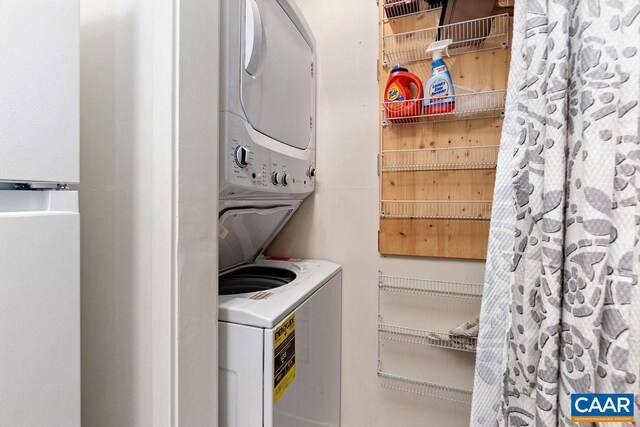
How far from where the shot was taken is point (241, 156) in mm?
1283

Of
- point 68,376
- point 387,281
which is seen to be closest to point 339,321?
point 387,281

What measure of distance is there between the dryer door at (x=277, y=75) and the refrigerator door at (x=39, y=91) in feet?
2.11

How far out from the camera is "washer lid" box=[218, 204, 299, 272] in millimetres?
1631

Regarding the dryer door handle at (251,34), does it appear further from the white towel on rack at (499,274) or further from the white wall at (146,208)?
the white towel on rack at (499,274)

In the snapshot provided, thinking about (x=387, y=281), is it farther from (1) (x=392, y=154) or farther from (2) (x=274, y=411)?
(2) (x=274, y=411)

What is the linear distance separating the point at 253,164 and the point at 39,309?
85 cm

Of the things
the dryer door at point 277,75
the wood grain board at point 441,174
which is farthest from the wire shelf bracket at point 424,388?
the dryer door at point 277,75

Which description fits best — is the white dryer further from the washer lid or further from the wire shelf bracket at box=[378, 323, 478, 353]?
the wire shelf bracket at box=[378, 323, 478, 353]

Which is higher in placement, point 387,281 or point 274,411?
point 387,281

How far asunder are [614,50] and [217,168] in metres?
1.16

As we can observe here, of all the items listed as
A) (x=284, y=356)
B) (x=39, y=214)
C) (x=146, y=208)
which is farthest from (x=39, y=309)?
(x=284, y=356)

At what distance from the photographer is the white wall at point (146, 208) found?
3.10ft

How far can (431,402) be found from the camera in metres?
2.04

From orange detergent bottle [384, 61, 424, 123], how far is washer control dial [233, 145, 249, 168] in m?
1.00
